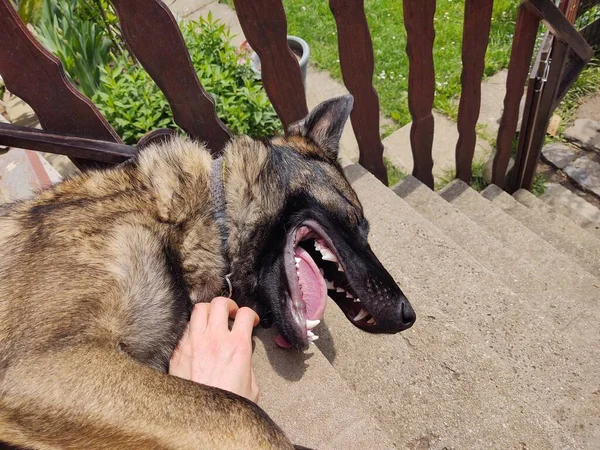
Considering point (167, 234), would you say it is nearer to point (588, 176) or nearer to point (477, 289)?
point (477, 289)

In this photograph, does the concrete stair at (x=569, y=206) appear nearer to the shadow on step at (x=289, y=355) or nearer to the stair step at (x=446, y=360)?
the stair step at (x=446, y=360)

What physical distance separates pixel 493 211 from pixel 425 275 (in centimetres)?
153

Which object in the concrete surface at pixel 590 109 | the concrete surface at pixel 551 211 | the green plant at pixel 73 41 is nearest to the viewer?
the green plant at pixel 73 41

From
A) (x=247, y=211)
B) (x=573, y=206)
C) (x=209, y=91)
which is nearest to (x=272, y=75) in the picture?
(x=209, y=91)

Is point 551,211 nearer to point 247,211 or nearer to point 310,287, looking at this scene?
point 310,287

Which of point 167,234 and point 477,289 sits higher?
point 167,234

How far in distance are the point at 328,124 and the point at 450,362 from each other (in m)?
1.39

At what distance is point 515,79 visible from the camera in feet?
13.0

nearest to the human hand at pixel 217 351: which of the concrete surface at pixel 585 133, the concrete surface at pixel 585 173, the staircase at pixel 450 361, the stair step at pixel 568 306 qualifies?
the staircase at pixel 450 361

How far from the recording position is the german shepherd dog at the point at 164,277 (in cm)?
164

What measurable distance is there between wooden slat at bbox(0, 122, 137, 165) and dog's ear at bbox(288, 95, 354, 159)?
→ 94 centimetres

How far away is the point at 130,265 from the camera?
200 cm

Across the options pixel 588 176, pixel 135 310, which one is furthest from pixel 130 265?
pixel 588 176

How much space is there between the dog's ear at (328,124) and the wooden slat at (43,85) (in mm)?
1064
